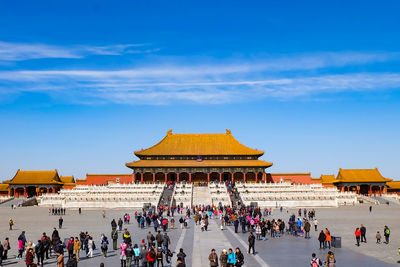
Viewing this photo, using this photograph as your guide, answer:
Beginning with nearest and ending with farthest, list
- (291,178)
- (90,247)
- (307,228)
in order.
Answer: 1. (90,247)
2. (307,228)
3. (291,178)

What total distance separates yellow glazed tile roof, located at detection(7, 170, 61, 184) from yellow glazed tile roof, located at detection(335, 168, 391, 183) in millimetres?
62295

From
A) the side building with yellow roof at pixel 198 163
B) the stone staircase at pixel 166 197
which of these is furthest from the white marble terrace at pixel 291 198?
the side building with yellow roof at pixel 198 163

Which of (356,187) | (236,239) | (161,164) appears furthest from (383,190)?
(236,239)

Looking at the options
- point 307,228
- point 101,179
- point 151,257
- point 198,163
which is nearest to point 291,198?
point 307,228

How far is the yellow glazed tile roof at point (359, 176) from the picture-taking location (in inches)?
3797

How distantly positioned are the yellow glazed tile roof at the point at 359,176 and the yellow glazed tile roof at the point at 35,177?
62295mm

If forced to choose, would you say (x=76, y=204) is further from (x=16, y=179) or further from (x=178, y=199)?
(x=16, y=179)

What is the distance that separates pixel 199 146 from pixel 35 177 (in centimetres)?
3627

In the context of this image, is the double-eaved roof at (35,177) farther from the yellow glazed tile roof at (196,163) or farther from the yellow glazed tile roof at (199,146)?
the yellow glazed tile roof at (199,146)

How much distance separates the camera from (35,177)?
9688cm

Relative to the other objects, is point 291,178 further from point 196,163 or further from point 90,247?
point 90,247

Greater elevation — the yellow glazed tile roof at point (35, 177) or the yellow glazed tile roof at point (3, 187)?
the yellow glazed tile roof at point (35, 177)

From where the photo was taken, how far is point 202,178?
9300cm

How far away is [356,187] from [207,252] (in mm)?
82455
